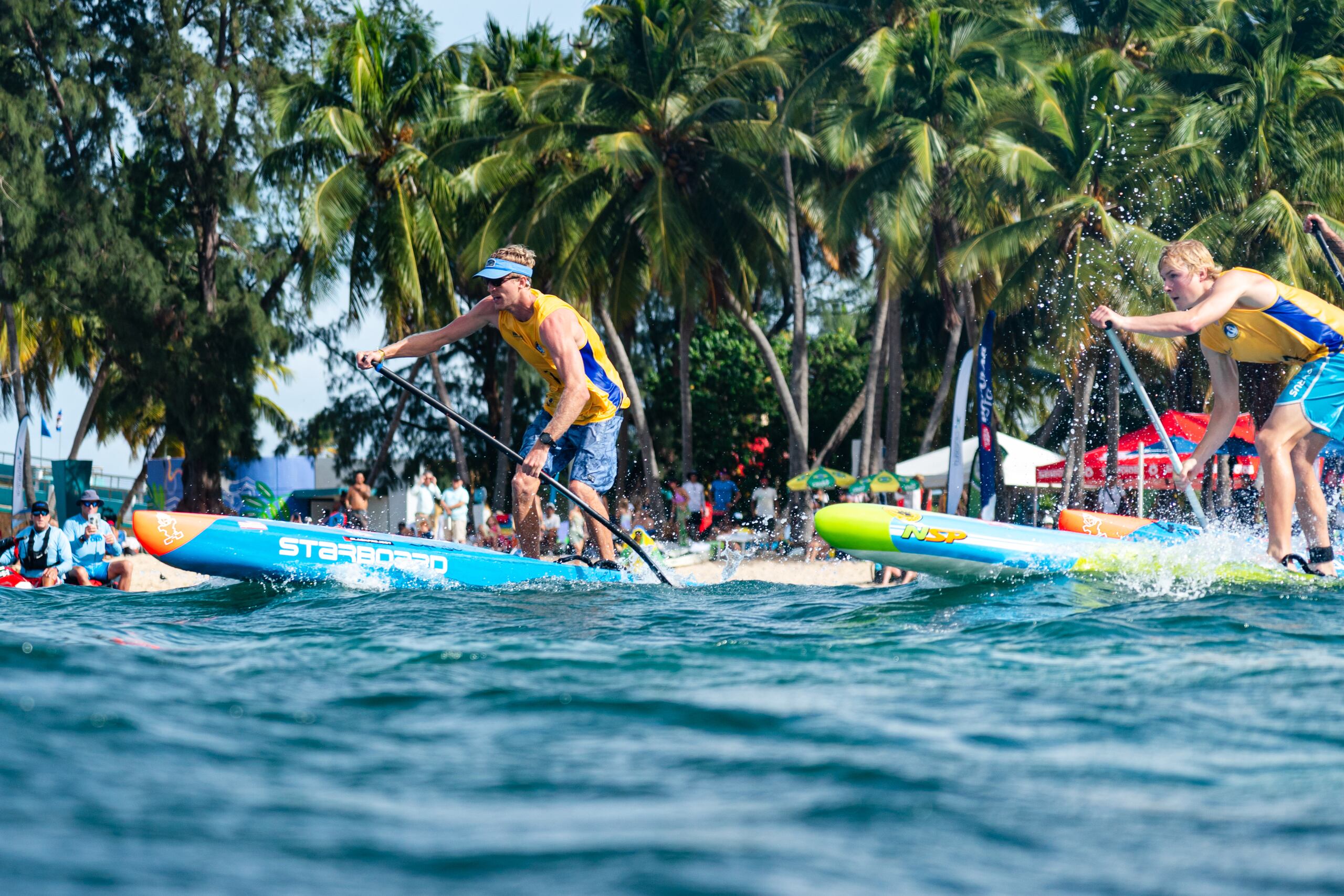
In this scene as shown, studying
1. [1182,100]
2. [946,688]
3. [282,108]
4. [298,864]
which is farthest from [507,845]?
[282,108]

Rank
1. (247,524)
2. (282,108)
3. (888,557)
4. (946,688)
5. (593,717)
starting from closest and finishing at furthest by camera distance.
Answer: (593,717), (946,688), (888,557), (247,524), (282,108)

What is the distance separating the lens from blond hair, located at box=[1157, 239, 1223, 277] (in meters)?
5.41

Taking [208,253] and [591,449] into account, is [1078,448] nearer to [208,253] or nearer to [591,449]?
[591,449]

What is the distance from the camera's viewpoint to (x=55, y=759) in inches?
81.9

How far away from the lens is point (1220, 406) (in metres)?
5.99

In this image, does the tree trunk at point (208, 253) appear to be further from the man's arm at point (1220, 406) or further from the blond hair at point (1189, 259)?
the blond hair at point (1189, 259)

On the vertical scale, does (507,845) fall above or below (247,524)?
below

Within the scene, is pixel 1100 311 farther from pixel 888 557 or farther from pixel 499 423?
pixel 499 423

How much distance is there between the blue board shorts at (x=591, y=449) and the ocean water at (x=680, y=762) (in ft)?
8.88

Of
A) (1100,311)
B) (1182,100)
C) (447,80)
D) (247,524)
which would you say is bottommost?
(247,524)

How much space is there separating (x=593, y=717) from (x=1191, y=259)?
405 cm

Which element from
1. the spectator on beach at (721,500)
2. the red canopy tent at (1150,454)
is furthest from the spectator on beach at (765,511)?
the red canopy tent at (1150,454)

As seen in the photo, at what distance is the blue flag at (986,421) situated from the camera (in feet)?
45.8

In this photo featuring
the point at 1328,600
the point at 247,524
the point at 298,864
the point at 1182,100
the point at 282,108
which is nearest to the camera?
the point at 298,864
